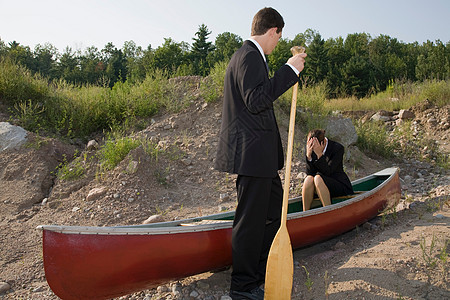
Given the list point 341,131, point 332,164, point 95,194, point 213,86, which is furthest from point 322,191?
point 213,86

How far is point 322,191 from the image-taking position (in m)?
4.52

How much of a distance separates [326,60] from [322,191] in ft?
89.4

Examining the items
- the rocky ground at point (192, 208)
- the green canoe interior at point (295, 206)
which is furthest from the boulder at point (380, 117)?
the green canoe interior at point (295, 206)

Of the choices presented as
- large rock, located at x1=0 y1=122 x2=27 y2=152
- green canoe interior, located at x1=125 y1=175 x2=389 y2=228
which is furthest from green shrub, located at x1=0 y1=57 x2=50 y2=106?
green canoe interior, located at x1=125 y1=175 x2=389 y2=228

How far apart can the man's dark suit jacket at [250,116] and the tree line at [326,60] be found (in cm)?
1710

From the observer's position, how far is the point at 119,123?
8016 mm

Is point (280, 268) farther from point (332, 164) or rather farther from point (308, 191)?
point (332, 164)

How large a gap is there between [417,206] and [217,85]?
4523 mm

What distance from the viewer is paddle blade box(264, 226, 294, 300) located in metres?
2.88

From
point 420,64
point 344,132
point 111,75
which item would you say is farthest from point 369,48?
point 344,132

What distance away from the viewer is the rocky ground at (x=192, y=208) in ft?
10.9

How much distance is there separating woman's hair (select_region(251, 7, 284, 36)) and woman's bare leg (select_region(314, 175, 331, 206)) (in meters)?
2.14

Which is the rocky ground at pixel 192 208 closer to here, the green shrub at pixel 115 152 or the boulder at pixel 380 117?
the green shrub at pixel 115 152

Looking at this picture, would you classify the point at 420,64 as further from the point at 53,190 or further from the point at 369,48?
the point at 53,190
